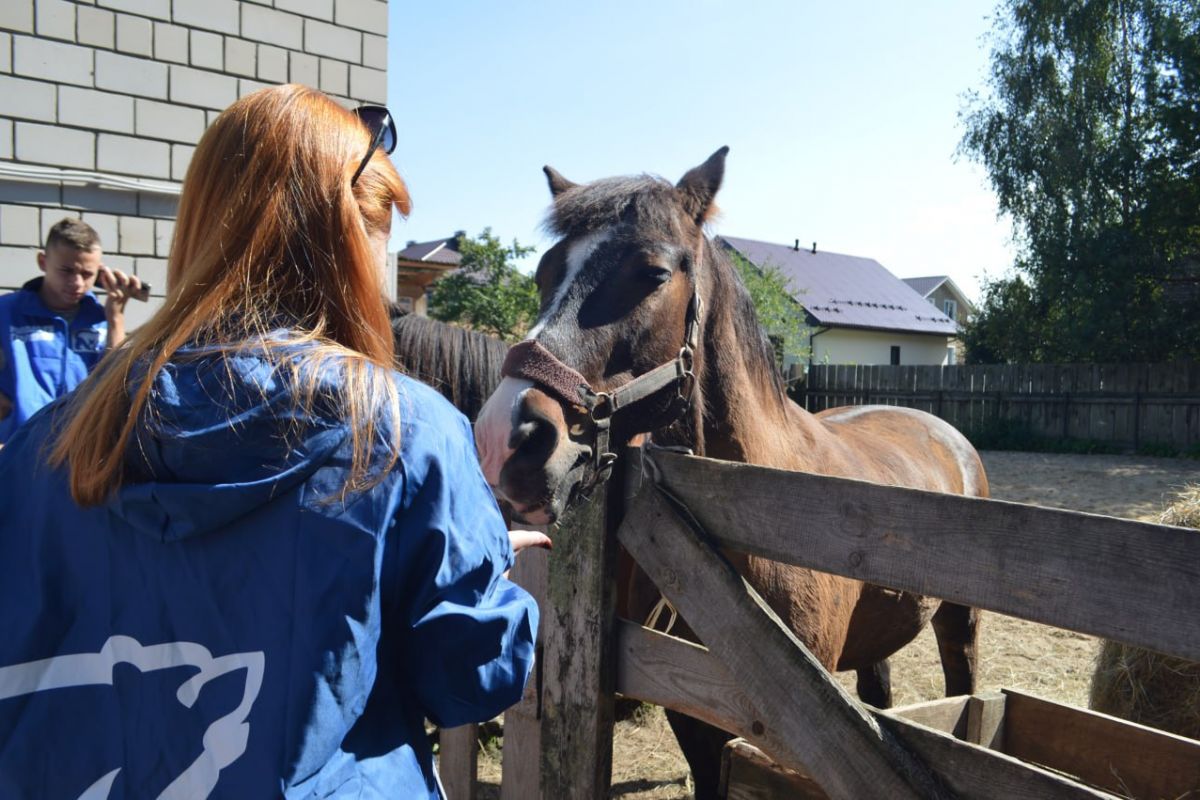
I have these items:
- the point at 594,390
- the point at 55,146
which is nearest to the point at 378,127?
the point at 594,390

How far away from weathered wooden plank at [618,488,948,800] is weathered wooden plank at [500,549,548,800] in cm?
63

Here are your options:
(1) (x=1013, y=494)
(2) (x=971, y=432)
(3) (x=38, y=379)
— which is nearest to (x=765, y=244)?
(2) (x=971, y=432)

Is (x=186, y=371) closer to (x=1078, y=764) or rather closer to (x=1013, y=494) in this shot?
(x=1078, y=764)

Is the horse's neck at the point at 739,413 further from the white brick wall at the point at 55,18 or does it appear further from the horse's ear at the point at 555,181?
the white brick wall at the point at 55,18

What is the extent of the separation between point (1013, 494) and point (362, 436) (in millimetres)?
12606

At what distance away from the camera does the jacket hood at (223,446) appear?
1036mm

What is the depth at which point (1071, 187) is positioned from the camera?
70.3ft

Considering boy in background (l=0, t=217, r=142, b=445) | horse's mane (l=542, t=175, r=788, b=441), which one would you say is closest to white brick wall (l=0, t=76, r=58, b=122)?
boy in background (l=0, t=217, r=142, b=445)

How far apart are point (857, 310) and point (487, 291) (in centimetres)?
2214

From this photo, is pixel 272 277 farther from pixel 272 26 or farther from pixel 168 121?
pixel 272 26

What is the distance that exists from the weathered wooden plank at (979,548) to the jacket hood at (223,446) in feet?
3.97

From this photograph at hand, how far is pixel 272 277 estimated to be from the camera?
119 centimetres

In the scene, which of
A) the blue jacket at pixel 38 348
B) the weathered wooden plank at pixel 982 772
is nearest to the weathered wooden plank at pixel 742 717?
the weathered wooden plank at pixel 982 772

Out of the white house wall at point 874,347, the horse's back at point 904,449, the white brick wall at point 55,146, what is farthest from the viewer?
the white house wall at point 874,347
